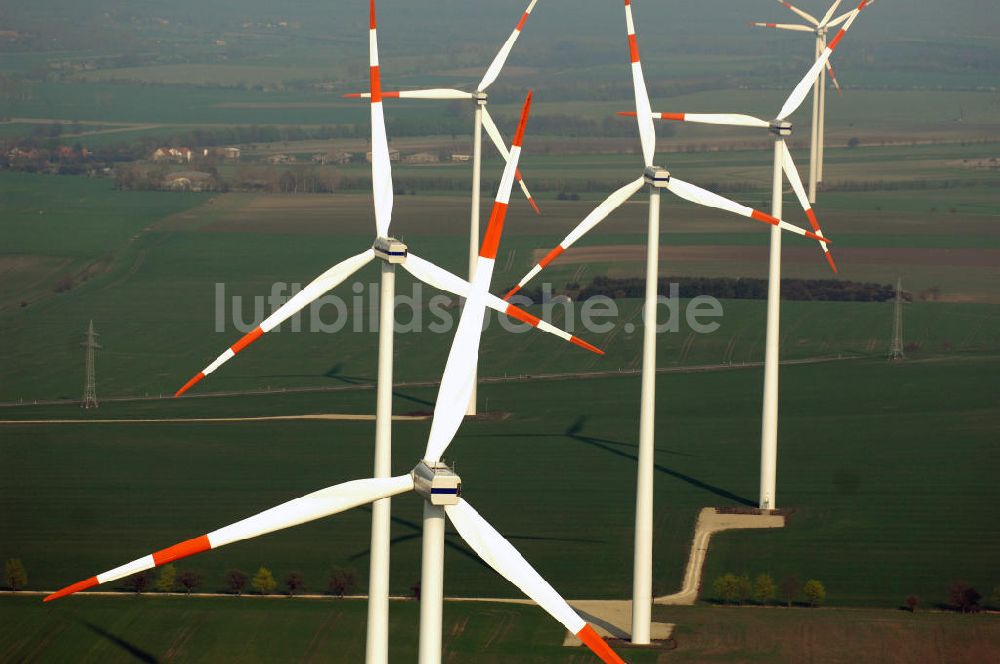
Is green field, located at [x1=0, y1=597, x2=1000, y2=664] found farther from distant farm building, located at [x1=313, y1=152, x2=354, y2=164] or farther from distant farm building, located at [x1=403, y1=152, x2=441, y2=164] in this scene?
distant farm building, located at [x1=403, y1=152, x2=441, y2=164]

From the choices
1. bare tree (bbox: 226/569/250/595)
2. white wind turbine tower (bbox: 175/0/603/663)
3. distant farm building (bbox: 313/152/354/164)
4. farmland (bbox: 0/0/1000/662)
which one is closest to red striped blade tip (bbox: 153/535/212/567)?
white wind turbine tower (bbox: 175/0/603/663)

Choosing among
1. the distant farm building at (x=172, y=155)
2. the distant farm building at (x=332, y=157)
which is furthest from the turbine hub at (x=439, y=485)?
the distant farm building at (x=332, y=157)

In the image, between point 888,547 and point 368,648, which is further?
point 888,547

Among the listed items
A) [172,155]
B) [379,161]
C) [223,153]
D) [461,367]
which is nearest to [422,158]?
[223,153]

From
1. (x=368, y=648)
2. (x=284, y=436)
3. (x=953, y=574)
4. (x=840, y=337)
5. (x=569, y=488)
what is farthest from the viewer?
(x=840, y=337)

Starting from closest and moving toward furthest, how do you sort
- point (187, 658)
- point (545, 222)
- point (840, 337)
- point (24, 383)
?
point (187, 658)
point (24, 383)
point (840, 337)
point (545, 222)

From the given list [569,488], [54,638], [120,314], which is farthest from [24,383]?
[54,638]

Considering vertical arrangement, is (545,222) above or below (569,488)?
above

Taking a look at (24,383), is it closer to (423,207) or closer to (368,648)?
(368,648)
